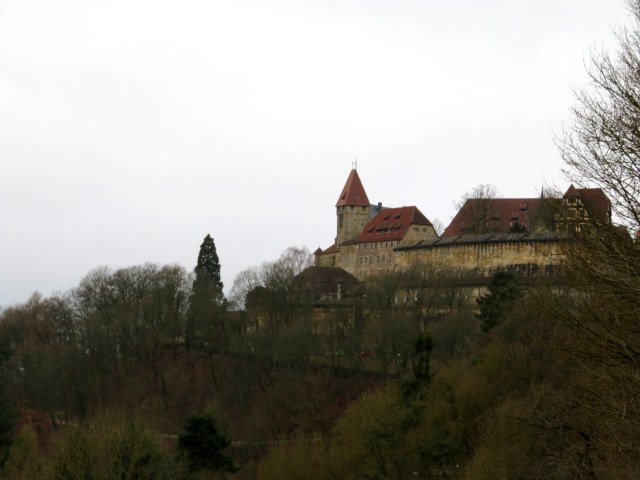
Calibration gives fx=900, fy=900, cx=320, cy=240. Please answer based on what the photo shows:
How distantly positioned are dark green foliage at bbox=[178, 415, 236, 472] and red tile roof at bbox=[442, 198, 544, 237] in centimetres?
4247

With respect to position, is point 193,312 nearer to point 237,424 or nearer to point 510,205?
point 237,424

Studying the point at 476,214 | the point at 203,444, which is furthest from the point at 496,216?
the point at 203,444

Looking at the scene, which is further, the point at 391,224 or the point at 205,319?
the point at 391,224

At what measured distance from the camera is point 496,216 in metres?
73.3

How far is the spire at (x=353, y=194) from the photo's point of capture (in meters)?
92.0

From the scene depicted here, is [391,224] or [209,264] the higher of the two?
[391,224]

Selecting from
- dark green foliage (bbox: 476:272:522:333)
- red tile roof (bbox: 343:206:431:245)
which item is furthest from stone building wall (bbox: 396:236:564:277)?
dark green foliage (bbox: 476:272:522:333)

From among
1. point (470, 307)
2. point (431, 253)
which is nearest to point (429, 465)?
point (470, 307)

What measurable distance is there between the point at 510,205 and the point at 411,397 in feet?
146

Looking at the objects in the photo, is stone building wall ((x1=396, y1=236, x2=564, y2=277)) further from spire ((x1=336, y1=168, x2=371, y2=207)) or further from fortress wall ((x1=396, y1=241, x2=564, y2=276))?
spire ((x1=336, y1=168, x2=371, y2=207))

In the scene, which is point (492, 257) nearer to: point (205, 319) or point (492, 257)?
point (492, 257)

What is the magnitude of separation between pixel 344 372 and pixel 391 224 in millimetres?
30968

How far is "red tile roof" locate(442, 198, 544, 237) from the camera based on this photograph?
72188 mm

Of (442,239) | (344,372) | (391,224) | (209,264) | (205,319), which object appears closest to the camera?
(344,372)
